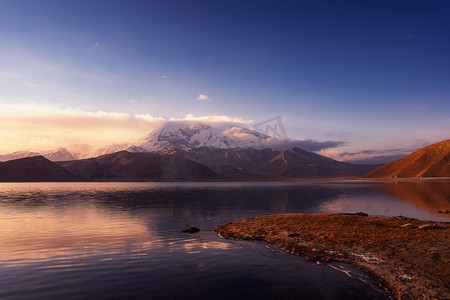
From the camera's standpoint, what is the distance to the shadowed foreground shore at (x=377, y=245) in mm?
14289

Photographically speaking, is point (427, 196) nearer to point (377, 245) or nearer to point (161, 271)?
point (377, 245)

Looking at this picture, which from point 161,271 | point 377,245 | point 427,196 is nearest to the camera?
point 161,271

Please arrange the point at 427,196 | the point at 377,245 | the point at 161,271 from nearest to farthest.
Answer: the point at 161,271
the point at 377,245
the point at 427,196

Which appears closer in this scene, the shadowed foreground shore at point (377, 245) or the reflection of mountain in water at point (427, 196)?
the shadowed foreground shore at point (377, 245)

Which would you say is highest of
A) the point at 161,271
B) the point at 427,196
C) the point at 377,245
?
the point at 161,271

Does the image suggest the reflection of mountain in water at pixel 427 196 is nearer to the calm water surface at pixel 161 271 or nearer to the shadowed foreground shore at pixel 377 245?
the shadowed foreground shore at pixel 377 245

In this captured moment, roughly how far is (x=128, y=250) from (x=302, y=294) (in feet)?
45.5

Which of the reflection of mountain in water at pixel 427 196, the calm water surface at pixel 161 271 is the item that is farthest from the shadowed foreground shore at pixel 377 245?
the reflection of mountain in water at pixel 427 196

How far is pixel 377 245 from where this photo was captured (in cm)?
2102

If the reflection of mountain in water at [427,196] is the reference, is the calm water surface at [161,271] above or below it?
above

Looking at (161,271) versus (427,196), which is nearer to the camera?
(161,271)

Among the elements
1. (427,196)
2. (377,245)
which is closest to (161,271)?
(377,245)

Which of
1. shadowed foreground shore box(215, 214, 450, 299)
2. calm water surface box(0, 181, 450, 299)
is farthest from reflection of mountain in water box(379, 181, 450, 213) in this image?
calm water surface box(0, 181, 450, 299)

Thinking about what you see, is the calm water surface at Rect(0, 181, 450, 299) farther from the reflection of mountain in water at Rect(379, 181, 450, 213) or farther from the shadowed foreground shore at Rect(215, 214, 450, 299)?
the reflection of mountain in water at Rect(379, 181, 450, 213)
